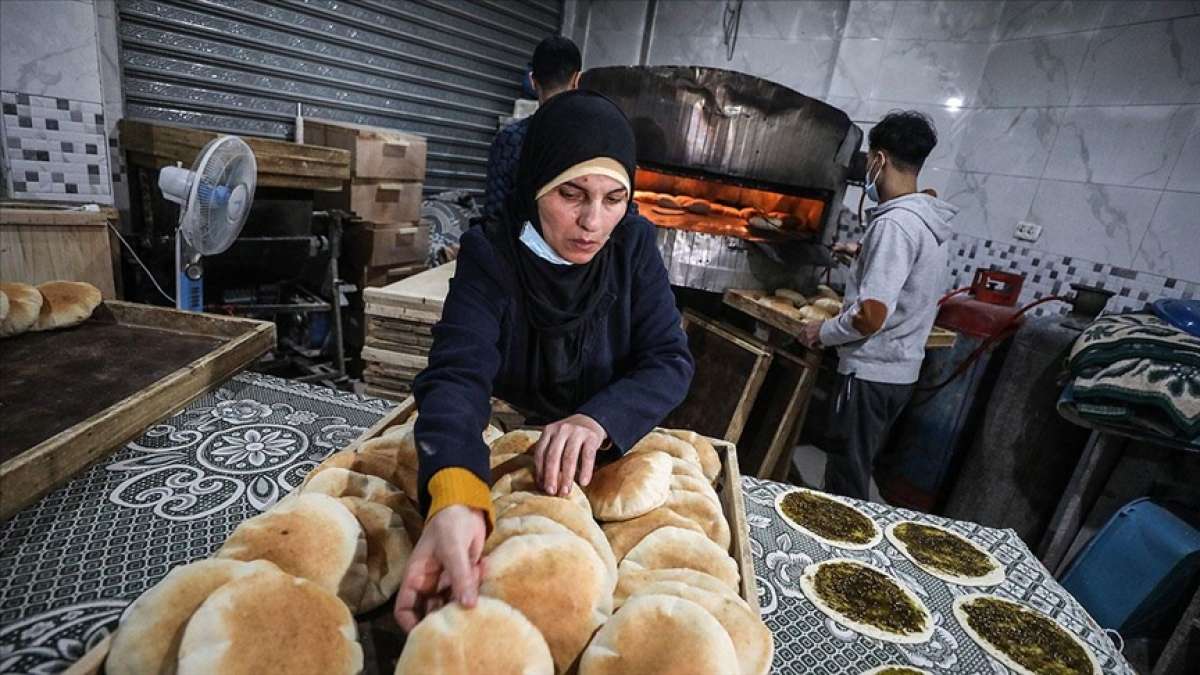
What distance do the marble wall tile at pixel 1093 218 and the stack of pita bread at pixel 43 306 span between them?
6.07 metres

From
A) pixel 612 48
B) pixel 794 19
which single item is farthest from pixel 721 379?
A: pixel 612 48

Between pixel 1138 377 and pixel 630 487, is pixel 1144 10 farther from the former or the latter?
pixel 630 487

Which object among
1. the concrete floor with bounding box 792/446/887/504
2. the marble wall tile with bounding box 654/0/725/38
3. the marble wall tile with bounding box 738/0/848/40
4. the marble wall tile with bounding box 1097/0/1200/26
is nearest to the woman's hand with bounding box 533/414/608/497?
the concrete floor with bounding box 792/446/887/504

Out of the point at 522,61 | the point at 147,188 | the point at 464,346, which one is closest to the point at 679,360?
the point at 464,346

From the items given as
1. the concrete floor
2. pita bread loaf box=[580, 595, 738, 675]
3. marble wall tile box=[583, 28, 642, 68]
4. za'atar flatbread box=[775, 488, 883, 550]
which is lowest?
the concrete floor

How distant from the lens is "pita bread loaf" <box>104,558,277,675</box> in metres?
0.75

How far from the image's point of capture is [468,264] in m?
1.55

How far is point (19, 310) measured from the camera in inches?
66.8

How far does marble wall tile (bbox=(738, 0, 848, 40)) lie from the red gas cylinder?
11.1 ft

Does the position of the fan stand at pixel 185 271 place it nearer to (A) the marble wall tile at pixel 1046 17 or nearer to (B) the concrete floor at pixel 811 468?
(B) the concrete floor at pixel 811 468

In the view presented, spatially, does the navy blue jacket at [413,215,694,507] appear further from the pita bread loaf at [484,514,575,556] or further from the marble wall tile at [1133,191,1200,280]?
the marble wall tile at [1133,191,1200,280]

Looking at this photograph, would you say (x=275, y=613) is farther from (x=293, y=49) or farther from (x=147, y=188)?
(x=293, y=49)

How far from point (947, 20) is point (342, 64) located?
19.1 feet

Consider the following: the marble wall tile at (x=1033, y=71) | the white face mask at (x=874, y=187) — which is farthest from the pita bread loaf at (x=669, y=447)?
the marble wall tile at (x=1033, y=71)
